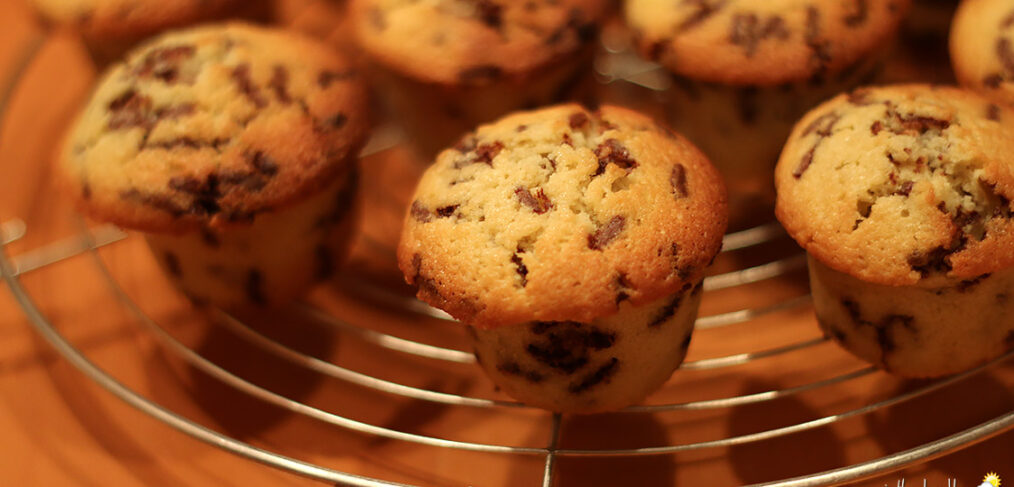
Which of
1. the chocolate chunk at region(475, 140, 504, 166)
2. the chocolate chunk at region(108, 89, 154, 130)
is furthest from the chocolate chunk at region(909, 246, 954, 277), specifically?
the chocolate chunk at region(108, 89, 154, 130)

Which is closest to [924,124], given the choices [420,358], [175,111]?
[420,358]

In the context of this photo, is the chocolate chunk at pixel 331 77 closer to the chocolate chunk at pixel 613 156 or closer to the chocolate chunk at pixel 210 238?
the chocolate chunk at pixel 210 238

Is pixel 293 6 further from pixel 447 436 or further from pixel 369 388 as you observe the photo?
pixel 447 436

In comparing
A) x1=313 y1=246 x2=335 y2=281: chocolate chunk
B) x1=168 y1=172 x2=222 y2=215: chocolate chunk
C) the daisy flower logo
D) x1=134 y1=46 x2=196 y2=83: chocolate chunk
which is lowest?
the daisy flower logo

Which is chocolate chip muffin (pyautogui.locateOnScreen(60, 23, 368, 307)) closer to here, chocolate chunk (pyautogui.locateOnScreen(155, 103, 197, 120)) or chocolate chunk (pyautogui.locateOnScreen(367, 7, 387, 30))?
chocolate chunk (pyautogui.locateOnScreen(155, 103, 197, 120))

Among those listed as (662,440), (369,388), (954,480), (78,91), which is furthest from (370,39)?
(954,480)

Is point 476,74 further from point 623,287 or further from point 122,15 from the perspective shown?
point 122,15
